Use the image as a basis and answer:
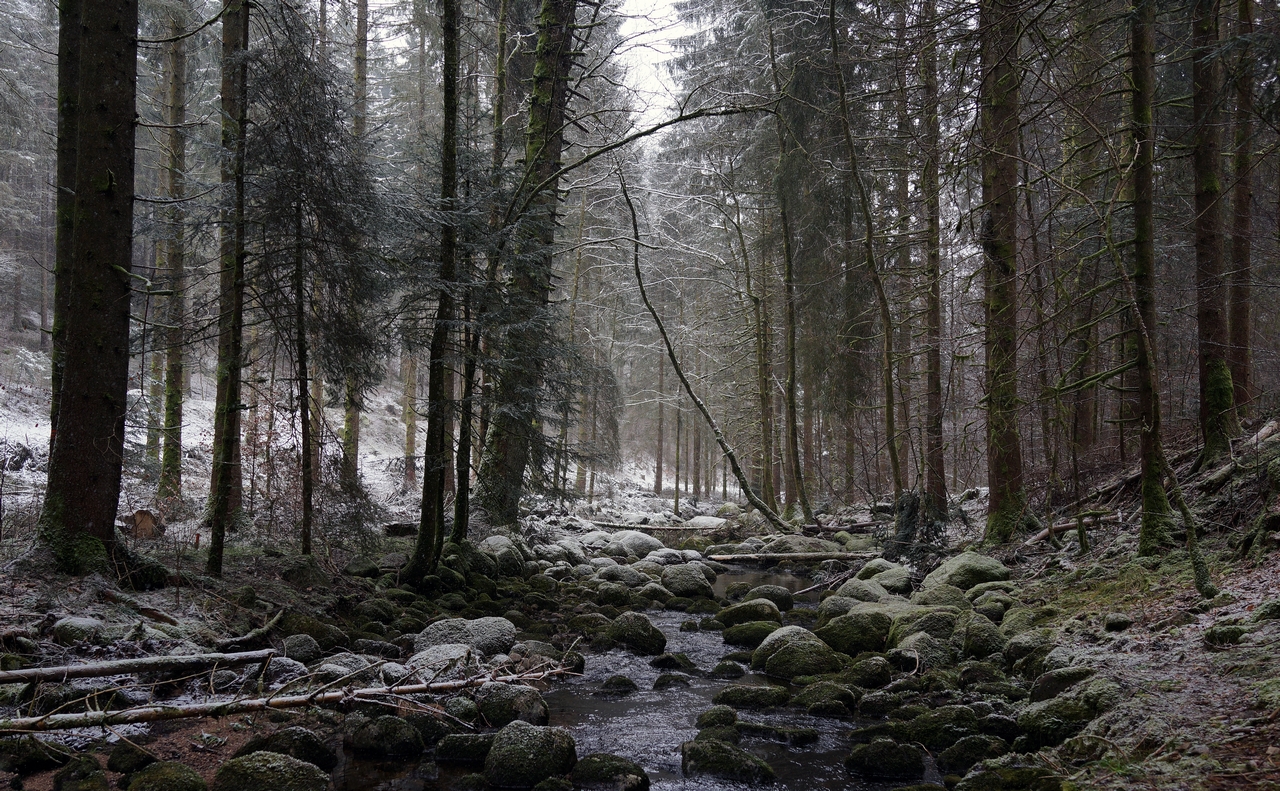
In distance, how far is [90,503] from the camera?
597 cm

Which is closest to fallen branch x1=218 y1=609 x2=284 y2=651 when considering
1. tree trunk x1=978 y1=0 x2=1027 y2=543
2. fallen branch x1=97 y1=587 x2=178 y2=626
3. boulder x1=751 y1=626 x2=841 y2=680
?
fallen branch x1=97 y1=587 x2=178 y2=626

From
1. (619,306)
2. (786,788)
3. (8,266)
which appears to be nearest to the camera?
(786,788)

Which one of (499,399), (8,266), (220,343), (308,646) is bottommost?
(308,646)

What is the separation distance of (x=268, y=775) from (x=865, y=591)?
703cm

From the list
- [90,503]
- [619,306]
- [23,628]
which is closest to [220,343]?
[90,503]

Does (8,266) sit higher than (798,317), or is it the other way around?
(8,266)

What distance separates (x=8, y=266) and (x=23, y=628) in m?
29.8

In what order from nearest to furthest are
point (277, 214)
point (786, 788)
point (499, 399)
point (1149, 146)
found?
point (786, 788)
point (1149, 146)
point (277, 214)
point (499, 399)

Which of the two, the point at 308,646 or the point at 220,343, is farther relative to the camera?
the point at 220,343

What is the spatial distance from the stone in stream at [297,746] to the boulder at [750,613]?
5175 mm

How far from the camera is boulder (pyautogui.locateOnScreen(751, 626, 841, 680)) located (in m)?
6.71

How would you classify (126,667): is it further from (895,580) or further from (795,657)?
(895,580)

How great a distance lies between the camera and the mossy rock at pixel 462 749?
4.73m

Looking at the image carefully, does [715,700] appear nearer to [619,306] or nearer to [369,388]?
[369,388]
